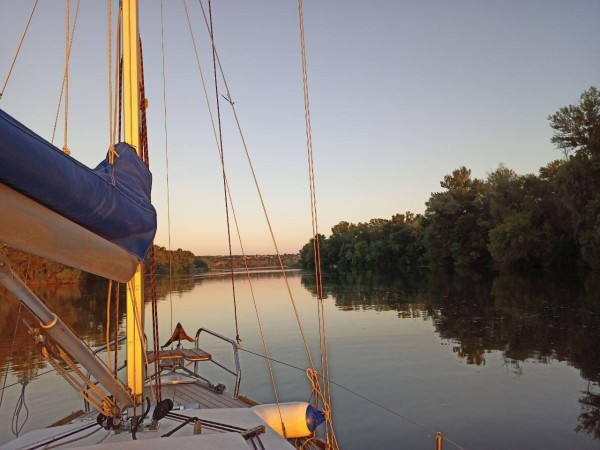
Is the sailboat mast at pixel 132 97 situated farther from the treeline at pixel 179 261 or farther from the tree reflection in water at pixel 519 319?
the treeline at pixel 179 261

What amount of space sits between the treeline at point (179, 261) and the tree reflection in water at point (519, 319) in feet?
221

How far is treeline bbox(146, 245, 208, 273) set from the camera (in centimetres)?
9038

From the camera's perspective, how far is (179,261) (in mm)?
108938

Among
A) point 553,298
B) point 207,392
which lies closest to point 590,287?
point 553,298

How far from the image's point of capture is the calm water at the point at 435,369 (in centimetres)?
725

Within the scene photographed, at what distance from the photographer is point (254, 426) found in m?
3.61

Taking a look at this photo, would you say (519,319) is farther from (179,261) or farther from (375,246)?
(179,261)

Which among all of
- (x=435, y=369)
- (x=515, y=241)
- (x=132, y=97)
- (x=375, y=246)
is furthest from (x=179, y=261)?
(x=132, y=97)

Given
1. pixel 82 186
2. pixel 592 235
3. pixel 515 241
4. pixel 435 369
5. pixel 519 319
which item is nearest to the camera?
pixel 82 186

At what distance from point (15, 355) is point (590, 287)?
2520 centimetres

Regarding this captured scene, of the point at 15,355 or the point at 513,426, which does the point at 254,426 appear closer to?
the point at 513,426

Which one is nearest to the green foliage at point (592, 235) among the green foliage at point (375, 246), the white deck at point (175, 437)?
the green foliage at point (375, 246)

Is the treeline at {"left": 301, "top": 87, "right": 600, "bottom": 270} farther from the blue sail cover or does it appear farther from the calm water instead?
the blue sail cover

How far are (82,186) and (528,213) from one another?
43922mm
